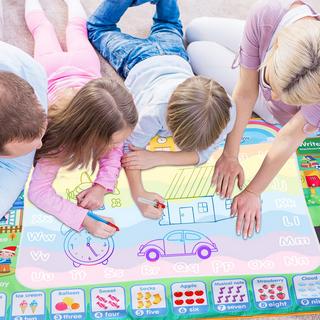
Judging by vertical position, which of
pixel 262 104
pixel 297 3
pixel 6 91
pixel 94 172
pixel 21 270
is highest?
pixel 297 3

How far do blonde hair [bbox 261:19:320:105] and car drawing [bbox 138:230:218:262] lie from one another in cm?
36

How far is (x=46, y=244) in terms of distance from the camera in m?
0.99

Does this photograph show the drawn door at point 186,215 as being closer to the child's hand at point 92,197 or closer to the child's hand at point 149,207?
the child's hand at point 149,207

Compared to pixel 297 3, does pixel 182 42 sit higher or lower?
lower

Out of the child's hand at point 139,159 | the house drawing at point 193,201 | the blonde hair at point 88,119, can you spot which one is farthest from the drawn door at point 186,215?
the blonde hair at point 88,119

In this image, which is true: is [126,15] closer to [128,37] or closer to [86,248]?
[128,37]

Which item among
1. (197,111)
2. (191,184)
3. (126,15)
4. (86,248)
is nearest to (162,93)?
(197,111)

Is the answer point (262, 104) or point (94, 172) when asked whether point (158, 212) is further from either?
point (262, 104)

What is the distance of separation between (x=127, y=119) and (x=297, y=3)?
35cm

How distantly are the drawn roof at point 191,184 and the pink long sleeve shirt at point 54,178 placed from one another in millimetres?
124

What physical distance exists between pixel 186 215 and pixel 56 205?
26 centimetres

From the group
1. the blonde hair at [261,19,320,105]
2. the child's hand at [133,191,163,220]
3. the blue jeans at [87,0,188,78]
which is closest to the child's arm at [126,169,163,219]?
the child's hand at [133,191,163,220]

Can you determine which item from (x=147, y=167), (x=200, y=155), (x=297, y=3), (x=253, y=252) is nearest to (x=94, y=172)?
(x=147, y=167)

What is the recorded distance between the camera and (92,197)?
3.35 feet
